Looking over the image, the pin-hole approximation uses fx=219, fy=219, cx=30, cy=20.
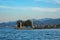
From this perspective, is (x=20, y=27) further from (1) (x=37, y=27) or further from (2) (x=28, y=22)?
(1) (x=37, y=27)

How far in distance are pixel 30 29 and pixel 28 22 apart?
7.65 m

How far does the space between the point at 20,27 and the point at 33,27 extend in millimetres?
4901

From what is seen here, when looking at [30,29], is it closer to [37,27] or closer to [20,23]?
[37,27]

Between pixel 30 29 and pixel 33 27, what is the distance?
1.75 meters

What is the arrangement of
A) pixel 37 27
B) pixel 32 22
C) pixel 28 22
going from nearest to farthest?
pixel 28 22 → pixel 32 22 → pixel 37 27

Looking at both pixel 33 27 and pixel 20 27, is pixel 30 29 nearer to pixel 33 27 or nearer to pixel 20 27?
pixel 33 27

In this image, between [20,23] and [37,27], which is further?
[37,27]

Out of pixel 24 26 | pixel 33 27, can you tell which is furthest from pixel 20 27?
pixel 33 27

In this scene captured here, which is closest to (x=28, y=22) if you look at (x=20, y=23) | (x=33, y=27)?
(x=20, y=23)

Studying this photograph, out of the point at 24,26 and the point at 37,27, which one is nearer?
the point at 24,26

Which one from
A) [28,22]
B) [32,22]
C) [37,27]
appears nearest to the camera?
[28,22]

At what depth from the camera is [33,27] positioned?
6081 cm

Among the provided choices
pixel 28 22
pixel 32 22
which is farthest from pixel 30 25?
Result: pixel 28 22

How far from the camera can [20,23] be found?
5544 cm
